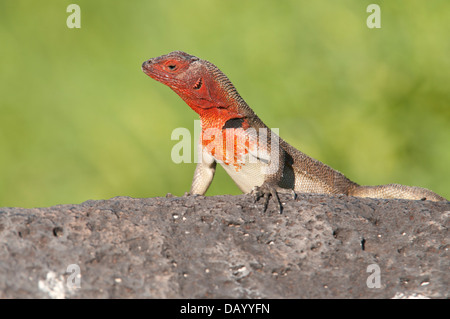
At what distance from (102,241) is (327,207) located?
44.3 inches

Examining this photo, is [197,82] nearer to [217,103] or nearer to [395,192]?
[217,103]

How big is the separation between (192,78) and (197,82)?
0.05m

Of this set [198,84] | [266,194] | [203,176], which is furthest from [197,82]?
[266,194]

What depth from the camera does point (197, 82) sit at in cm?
413

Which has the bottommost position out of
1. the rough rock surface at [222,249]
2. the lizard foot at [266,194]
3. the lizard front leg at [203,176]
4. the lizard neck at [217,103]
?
the rough rock surface at [222,249]

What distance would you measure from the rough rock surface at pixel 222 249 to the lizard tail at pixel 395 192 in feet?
4.79

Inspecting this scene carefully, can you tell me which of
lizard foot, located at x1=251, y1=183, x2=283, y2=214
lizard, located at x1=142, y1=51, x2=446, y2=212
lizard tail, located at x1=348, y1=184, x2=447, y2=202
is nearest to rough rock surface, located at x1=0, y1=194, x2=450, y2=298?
lizard foot, located at x1=251, y1=183, x2=283, y2=214

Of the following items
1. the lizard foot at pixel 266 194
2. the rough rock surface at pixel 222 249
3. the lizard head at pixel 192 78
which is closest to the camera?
the rough rock surface at pixel 222 249

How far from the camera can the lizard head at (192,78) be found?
→ 4.10 metres

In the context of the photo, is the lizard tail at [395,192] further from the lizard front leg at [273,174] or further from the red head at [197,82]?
the red head at [197,82]

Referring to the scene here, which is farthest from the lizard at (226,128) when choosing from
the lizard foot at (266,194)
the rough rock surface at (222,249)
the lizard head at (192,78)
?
the rough rock surface at (222,249)

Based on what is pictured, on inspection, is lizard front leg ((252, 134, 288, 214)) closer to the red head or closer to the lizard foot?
the lizard foot

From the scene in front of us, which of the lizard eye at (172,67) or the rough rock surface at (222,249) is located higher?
the lizard eye at (172,67)

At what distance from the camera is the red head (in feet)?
13.5
